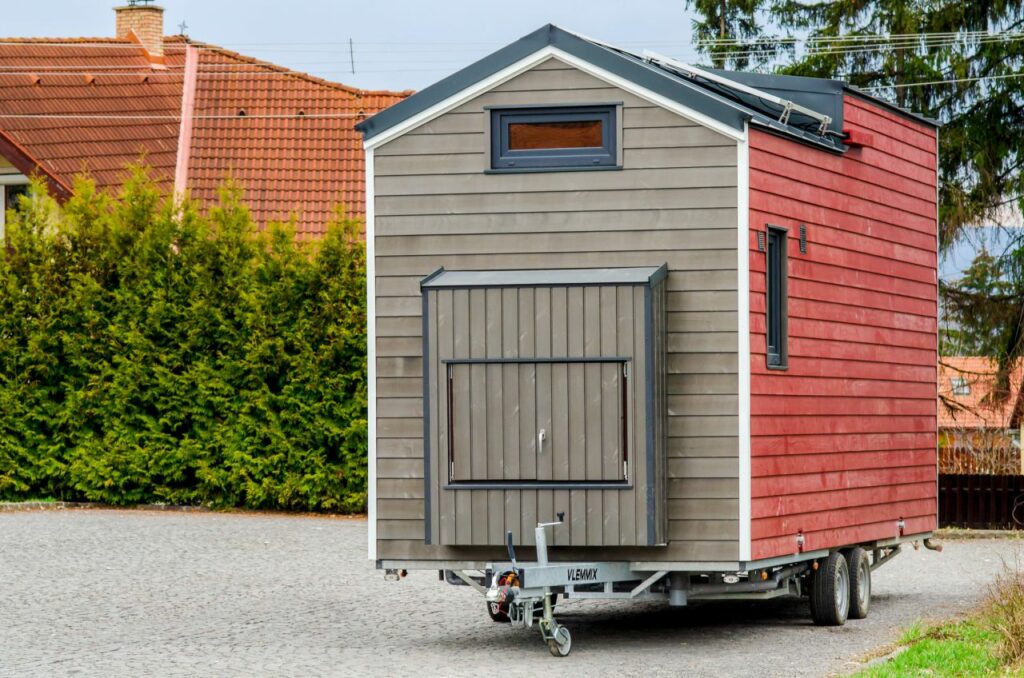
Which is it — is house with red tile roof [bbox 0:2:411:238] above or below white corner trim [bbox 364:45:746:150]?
above

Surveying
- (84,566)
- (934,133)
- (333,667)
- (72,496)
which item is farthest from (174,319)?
(333,667)

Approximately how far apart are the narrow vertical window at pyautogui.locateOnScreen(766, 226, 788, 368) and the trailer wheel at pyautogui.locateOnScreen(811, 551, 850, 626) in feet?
5.69

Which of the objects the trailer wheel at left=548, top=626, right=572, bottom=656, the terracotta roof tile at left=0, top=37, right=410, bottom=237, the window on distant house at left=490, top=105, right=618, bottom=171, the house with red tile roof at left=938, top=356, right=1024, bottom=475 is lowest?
the trailer wheel at left=548, top=626, right=572, bottom=656

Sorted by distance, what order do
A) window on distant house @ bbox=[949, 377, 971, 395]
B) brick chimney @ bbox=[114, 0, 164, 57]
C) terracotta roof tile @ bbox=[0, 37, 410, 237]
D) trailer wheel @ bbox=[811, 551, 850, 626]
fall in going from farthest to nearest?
1. brick chimney @ bbox=[114, 0, 164, 57]
2. terracotta roof tile @ bbox=[0, 37, 410, 237]
3. window on distant house @ bbox=[949, 377, 971, 395]
4. trailer wheel @ bbox=[811, 551, 850, 626]

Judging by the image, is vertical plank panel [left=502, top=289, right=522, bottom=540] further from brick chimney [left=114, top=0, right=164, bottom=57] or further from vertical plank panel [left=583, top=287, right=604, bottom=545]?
brick chimney [left=114, top=0, right=164, bottom=57]

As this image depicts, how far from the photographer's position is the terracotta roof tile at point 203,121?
27547 millimetres

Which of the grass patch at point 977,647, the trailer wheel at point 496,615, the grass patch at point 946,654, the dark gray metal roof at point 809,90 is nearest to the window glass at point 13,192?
the dark gray metal roof at point 809,90

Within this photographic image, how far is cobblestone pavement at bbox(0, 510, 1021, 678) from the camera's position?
1034cm

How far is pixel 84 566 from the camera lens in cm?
1595

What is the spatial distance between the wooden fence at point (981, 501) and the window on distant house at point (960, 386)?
3579 mm

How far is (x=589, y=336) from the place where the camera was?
35.2 feet

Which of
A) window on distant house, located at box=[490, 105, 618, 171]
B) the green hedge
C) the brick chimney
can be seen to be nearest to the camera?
window on distant house, located at box=[490, 105, 618, 171]


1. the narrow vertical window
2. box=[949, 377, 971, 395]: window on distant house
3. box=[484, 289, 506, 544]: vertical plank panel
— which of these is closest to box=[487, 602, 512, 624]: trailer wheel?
box=[484, 289, 506, 544]: vertical plank panel

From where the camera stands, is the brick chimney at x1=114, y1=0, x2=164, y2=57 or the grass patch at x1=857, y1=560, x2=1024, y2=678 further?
the brick chimney at x1=114, y1=0, x2=164, y2=57
